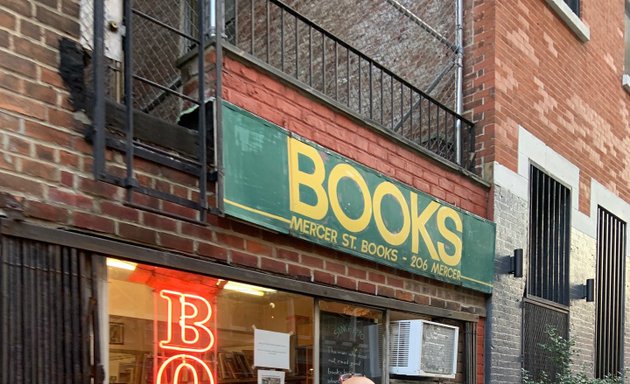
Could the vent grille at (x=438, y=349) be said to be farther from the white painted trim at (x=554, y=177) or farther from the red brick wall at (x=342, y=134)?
the white painted trim at (x=554, y=177)

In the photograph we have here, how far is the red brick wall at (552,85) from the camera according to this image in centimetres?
671

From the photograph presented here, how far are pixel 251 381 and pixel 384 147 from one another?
228 cm

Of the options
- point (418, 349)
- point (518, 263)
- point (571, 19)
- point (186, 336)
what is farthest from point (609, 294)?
point (186, 336)

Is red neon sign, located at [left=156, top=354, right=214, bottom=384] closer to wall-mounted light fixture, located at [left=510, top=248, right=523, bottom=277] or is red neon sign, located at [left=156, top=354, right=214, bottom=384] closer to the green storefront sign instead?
the green storefront sign

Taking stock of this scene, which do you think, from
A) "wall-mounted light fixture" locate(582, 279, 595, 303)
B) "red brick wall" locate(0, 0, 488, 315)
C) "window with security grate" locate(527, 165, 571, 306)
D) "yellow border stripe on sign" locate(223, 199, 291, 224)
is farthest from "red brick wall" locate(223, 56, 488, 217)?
"wall-mounted light fixture" locate(582, 279, 595, 303)

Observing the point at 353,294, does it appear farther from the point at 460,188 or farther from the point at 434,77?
the point at 434,77

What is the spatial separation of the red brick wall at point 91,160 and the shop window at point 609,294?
4.48 metres

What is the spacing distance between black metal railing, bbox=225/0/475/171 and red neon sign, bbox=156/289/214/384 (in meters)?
2.24

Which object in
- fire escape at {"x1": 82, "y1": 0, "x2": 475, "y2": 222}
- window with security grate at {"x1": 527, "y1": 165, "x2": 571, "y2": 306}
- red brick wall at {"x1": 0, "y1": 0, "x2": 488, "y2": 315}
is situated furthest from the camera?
window with security grate at {"x1": 527, "y1": 165, "x2": 571, "y2": 306}

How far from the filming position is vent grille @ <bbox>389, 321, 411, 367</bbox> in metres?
5.36

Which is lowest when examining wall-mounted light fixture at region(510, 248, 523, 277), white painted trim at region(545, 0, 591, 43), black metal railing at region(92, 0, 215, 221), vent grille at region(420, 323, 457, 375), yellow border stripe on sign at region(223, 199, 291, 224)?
vent grille at region(420, 323, 457, 375)

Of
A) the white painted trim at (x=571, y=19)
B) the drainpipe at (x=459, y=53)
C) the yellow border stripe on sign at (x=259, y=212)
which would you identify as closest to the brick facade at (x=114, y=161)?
the yellow border stripe on sign at (x=259, y=212)

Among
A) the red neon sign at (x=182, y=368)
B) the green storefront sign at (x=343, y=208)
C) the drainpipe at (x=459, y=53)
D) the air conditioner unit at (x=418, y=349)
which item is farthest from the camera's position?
the drainpipe at (x=459, y=53)

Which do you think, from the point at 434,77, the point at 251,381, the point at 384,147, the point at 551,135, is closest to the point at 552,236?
the point at 551,135
